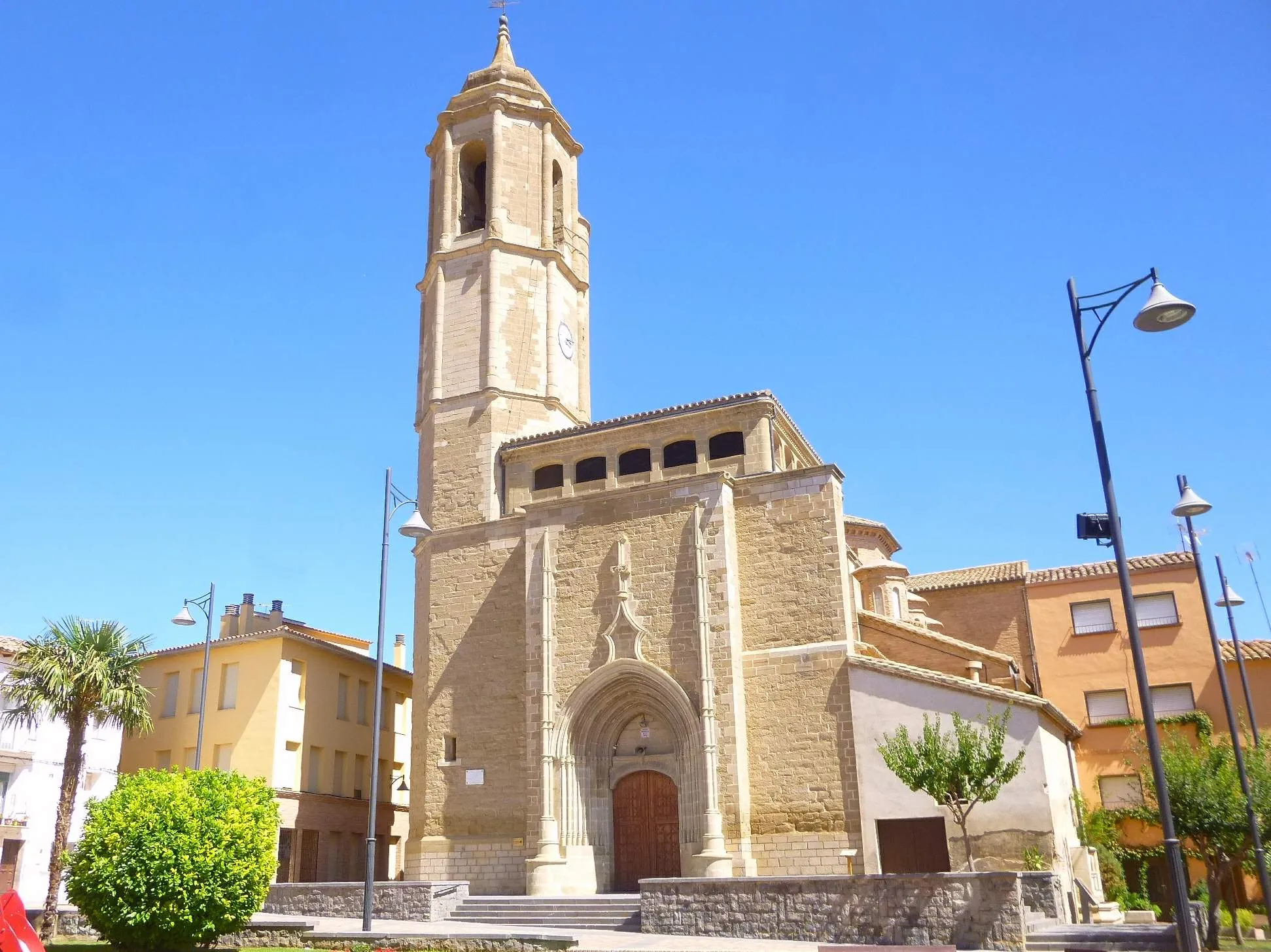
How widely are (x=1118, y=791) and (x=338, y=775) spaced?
74.8 feet

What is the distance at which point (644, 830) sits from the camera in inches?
953

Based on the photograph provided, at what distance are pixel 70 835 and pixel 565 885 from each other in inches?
636

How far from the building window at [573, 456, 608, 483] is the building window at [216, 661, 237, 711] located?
12.0 metres

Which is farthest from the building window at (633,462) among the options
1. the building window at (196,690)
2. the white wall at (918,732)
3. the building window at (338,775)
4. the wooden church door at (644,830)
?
the building window at (196,690)

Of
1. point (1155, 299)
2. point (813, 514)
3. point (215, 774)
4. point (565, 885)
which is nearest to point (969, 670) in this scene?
point (813, 514)

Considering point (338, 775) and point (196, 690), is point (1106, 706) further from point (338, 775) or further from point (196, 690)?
point (196, 690)

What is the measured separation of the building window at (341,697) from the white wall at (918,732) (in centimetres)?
1702

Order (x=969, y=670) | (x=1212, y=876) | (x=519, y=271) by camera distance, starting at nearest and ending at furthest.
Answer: (x=1212, y=876) < (x=969, y=670) < (x=519, y=271)

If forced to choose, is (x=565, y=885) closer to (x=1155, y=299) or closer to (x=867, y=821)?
(x=867, y=821)

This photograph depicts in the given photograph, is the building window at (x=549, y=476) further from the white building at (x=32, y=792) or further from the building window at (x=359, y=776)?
the white building at (x=32, y=792)

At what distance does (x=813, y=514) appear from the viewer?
24.3 m

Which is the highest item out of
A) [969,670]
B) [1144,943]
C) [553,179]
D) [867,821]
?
[553,179]

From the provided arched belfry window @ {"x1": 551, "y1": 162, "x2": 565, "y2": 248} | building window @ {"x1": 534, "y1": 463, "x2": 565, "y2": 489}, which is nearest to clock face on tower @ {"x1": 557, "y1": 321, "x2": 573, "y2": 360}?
arched belfry window @ {"x1": 551, "y1": 162, "x2": 565, "y2": 248}

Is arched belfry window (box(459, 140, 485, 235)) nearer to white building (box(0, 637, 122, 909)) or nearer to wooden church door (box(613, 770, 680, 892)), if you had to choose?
wooden church door (box(613, 770, 680, 892))
